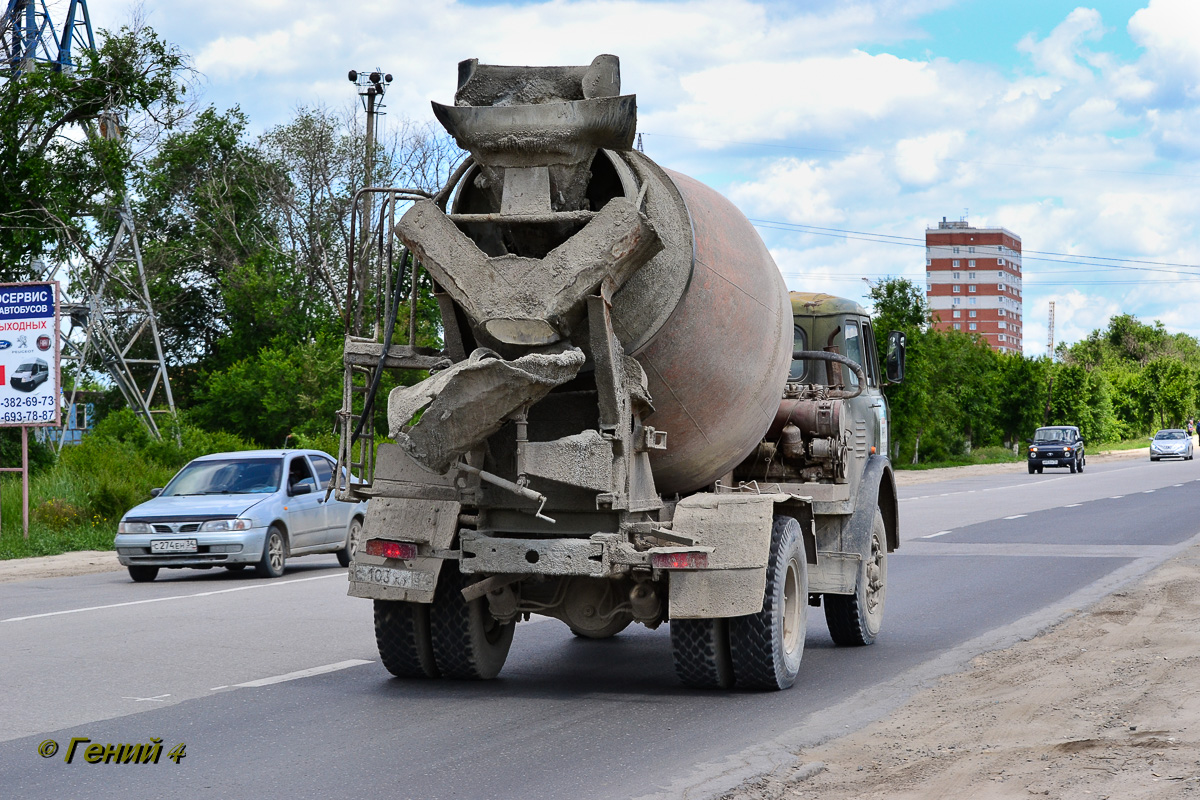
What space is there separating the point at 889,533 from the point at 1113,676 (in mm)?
3187

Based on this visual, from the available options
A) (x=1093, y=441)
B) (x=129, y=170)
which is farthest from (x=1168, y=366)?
(x=129, y=170)

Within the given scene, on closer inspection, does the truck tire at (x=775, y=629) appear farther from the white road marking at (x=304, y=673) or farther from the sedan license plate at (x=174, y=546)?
the sedan license plate at (x=174, y=546)

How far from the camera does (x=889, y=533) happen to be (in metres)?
11.5

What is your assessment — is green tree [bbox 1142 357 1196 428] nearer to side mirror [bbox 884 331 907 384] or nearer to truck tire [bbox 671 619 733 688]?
side mirror [bbox 884 331 907 384]

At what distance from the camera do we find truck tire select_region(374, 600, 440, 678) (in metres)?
8.34

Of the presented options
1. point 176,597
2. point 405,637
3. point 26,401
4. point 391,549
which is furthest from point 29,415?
point 391,549

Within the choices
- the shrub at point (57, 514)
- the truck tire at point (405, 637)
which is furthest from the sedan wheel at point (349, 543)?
the truck tire at point (405, 637)

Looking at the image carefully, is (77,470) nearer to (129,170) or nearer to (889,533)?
(129,170)

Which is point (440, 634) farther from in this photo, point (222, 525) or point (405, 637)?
point (222, 525)

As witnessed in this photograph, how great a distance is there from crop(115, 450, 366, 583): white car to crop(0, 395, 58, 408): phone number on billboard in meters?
3.86

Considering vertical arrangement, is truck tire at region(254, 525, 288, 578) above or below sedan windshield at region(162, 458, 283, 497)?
below

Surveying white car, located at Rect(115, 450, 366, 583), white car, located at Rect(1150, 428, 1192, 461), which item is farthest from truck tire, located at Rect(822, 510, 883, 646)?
white car, located at Rect(1150, 428, 1192, 461)

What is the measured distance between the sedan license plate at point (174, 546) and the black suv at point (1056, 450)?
43.1 meters

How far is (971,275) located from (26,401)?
161 metres
